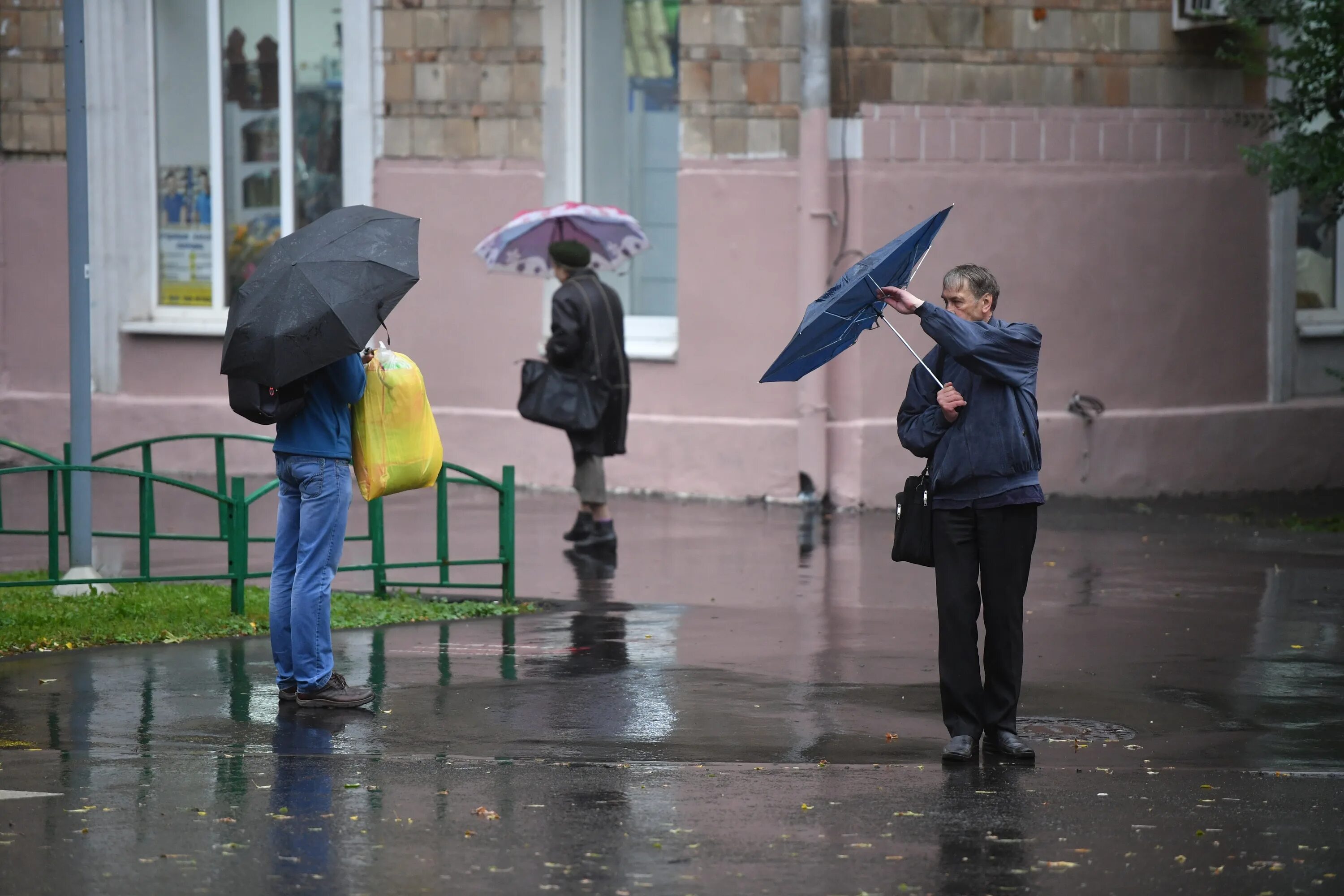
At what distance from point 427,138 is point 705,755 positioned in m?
9.42

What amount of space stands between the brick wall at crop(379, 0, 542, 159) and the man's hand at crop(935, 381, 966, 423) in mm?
8858

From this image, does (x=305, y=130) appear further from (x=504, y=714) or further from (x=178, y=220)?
(x=504, y=714)

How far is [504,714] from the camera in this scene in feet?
24.0

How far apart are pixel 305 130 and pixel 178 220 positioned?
5.02 feet

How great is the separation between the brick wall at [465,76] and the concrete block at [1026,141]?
375 centimetres

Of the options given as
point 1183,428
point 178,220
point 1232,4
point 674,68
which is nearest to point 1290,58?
point 1232,4

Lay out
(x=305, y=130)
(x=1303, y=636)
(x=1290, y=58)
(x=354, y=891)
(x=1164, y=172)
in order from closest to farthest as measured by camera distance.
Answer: (x=354, y=891) < (x=1303, y=636) < (x=1290, y=58) < (x=1164, y=172) < (x=305, y=130)

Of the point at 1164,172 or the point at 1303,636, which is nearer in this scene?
the point at 1303,636

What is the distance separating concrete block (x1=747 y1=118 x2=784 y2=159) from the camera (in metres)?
14.1

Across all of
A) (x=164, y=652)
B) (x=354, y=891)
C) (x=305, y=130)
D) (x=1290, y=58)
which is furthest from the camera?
(x=305, y=130)

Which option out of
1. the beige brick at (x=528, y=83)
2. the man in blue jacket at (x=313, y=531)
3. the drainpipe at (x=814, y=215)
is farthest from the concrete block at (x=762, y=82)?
the man in blue jacket at (x=313, y=531)

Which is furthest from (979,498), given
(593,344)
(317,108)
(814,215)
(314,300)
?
(317,108)

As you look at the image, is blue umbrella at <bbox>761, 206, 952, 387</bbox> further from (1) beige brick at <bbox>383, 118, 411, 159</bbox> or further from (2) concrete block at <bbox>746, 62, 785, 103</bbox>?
(1) beige brick at <bbox>383, 118, 411, 159</bbox>

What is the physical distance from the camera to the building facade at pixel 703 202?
14.1 metres
